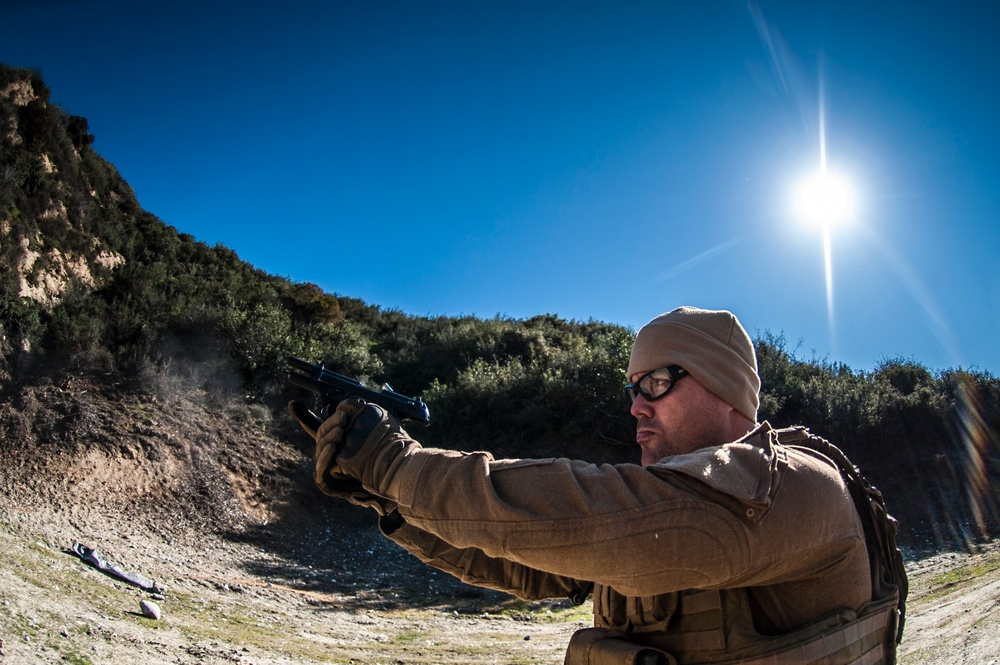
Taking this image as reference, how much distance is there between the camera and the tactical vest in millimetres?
1344

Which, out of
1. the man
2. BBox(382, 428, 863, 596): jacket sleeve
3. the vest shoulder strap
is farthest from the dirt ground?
BBox(382, 428, 863, 596): jacket sleeve

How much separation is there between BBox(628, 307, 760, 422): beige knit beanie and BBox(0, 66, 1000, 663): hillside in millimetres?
4188

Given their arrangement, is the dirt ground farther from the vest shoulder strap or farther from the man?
the man

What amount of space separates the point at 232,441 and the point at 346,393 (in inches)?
410

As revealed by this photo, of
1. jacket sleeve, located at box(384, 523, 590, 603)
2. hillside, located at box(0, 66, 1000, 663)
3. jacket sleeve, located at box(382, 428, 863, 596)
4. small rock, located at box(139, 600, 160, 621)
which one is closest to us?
jacket sleeve, located at box(382, 428, 863, 596)

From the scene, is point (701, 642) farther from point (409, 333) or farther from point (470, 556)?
point (409, 333)

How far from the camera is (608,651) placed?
4.77 ft

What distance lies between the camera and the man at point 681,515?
1.18 meters

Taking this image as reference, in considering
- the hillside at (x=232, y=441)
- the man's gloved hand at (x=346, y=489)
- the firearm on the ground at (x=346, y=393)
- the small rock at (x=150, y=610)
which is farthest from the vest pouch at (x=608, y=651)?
the small rock at (x=150, y=610)

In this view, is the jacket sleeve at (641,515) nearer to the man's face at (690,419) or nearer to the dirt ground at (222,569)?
the man's face at (690,419)

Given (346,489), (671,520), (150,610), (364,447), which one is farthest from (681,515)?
(150,610)

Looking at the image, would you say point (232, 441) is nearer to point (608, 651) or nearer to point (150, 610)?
point (150, 610)

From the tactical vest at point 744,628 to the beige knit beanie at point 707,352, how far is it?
0.23 meters

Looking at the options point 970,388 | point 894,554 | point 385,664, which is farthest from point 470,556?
point 970,388
